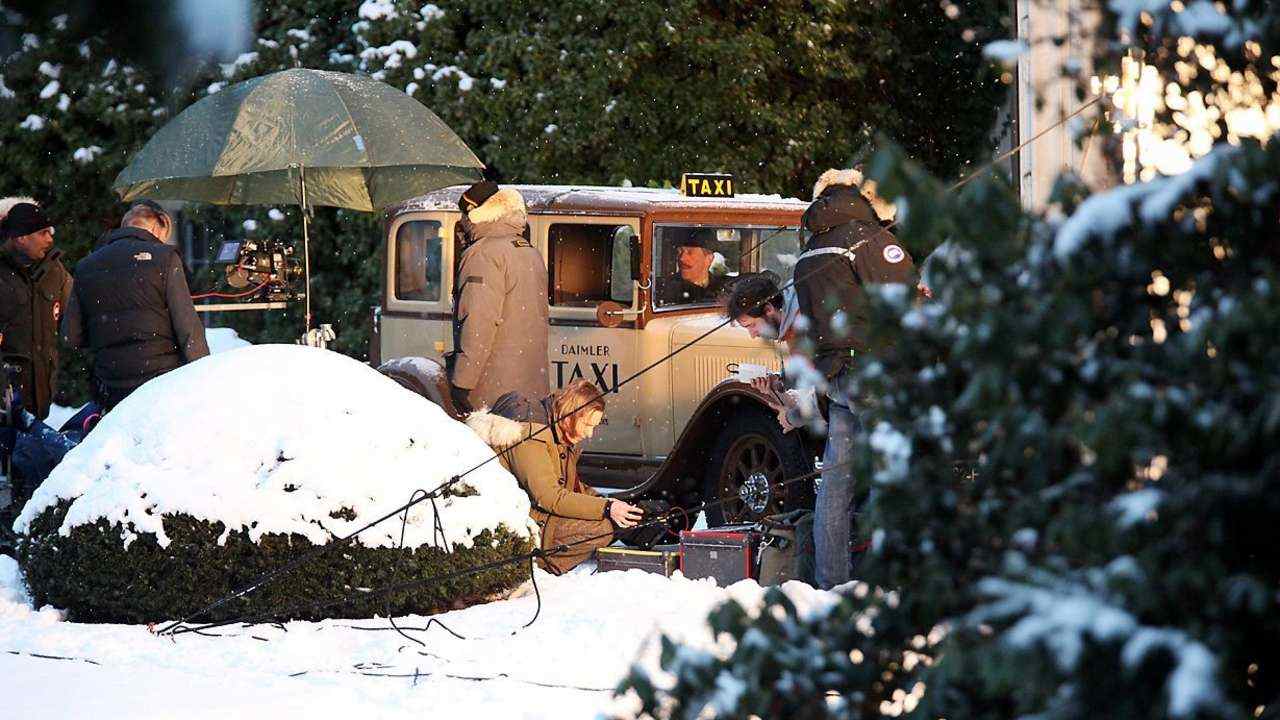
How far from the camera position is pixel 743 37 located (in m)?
15.9

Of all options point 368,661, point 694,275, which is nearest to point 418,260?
point 694,275

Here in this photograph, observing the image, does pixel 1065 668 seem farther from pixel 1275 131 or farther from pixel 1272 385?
pixel 1275 131

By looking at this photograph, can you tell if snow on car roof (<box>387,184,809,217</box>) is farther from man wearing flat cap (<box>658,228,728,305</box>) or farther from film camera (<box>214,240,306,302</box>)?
film camera (<box>214,240,306,302</box>)

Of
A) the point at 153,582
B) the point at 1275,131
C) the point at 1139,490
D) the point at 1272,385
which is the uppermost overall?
the point at 1275,131

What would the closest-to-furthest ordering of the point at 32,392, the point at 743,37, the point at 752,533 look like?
the point at 752,533, the point at 32,392, the point at 743,37

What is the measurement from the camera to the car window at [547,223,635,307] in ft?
31.7

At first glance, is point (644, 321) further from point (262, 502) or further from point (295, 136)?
point (262, 502)

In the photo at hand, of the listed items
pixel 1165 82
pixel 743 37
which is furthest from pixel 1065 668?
pixel 743 37

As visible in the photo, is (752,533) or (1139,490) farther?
(752,533)

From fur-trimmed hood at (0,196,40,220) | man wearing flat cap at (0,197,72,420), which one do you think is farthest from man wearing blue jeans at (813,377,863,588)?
fur-trimmed hood at (0,196,40,220)

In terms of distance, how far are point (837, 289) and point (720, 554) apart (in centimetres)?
114

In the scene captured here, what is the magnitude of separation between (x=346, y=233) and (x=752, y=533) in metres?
11.2

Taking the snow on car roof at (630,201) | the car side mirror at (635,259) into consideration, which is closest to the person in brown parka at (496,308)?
the car side mirror at (635,259)

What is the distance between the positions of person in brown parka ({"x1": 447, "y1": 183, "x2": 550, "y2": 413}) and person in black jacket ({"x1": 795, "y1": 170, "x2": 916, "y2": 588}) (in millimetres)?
1503
